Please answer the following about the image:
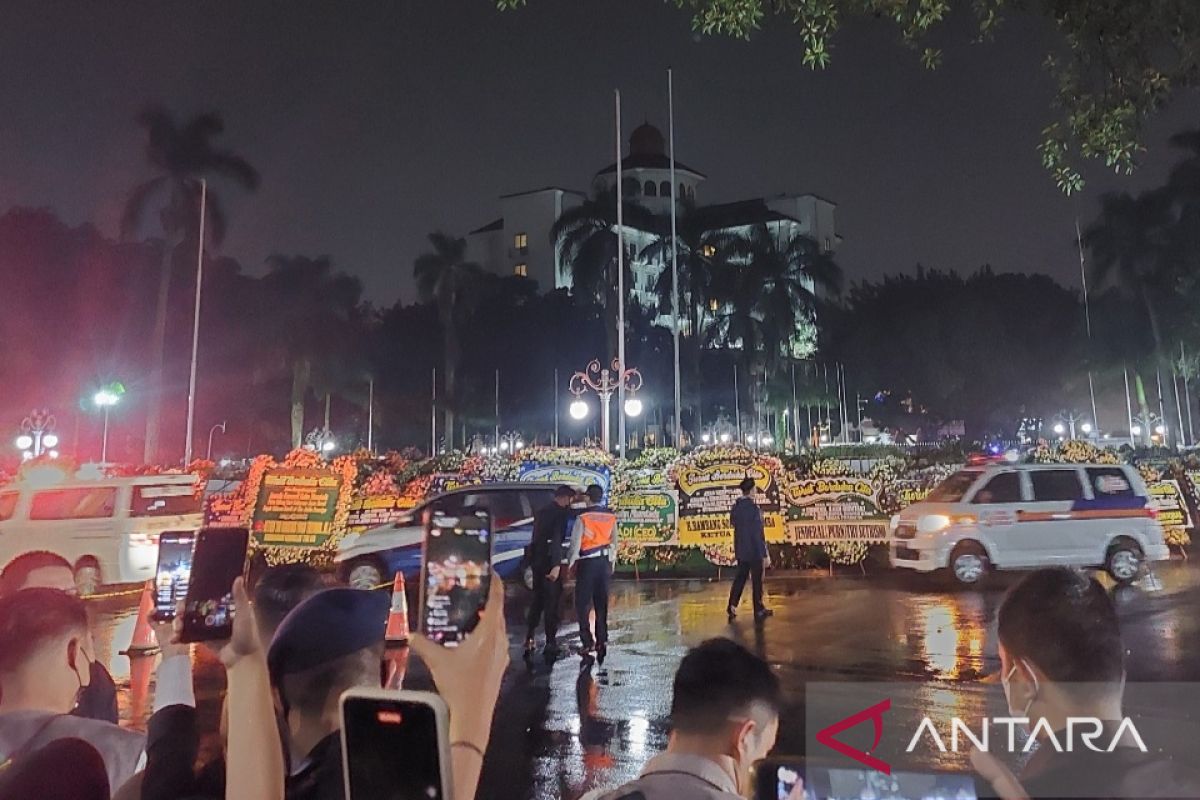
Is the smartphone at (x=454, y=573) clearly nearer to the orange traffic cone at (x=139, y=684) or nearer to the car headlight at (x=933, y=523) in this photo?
the orange traffic cone at (x=139, y=684)

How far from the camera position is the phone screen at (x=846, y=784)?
1.95m

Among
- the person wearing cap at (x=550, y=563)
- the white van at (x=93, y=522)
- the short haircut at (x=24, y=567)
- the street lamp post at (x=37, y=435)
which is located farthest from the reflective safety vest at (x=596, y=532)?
the street lamp post at (x=37, y=435)

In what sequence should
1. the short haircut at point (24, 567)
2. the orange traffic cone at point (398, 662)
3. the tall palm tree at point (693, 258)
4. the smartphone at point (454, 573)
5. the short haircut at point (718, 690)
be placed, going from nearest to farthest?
1. the short haircut at point (718, 690)
2. the smartphone at point (454, 573)
3. the short haircut at point (24, 567)
4. the orange traffic cone at point (398, 662)
5. the tall palm tree at point (693, 258)

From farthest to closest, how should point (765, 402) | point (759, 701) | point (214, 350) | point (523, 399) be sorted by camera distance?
point (765, 402), point (523, 399), point (214, 350), point (759, 701)

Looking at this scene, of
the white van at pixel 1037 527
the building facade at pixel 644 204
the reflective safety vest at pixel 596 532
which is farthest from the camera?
the building facade at pixel 644 204

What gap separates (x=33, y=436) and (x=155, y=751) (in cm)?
3151

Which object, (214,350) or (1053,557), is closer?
(1053,557)

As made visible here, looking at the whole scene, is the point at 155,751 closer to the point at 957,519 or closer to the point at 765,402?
the point at 957,519

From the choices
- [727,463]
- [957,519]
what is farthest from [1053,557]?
[727,463]

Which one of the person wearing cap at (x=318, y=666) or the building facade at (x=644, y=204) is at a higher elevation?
the building facade at (x=644, y=204)

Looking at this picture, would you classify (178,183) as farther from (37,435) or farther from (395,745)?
(395,745)

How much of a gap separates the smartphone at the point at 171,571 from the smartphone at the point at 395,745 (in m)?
1.45

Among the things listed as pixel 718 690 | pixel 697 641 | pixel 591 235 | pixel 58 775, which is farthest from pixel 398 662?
pixel 591 235

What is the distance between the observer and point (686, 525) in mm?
16156
